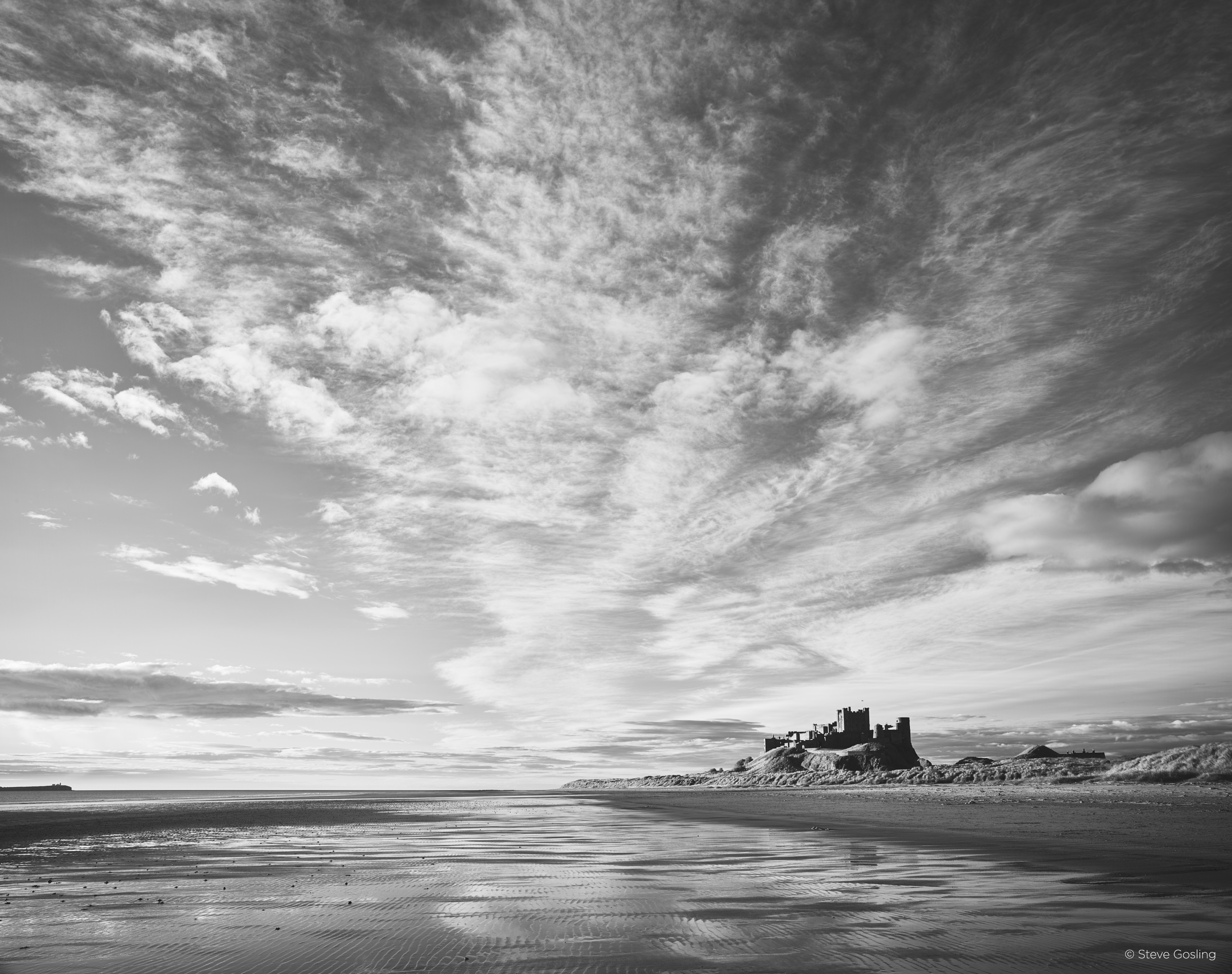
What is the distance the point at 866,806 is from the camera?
49.4 meters

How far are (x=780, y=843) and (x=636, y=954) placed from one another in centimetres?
1641

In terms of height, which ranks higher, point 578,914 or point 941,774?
point 578,914

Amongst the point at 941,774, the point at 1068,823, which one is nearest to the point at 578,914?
the point at 1068,823

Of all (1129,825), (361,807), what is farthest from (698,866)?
(361,807)

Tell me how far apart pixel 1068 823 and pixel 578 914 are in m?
26.1

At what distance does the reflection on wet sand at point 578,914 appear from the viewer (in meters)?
8.97

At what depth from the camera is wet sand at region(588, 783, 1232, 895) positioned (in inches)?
639

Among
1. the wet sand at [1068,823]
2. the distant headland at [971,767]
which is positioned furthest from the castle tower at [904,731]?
the wet sand at [1068,823]

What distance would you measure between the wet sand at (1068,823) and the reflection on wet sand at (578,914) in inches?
87.4

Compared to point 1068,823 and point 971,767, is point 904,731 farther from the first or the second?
point 1068,823

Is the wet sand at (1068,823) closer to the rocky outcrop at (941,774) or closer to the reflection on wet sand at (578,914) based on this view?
the reflection on wet sand at (578,914)

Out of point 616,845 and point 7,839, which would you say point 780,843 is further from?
point 7,839

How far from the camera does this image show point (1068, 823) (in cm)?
2852

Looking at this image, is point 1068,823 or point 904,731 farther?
point 904,731
